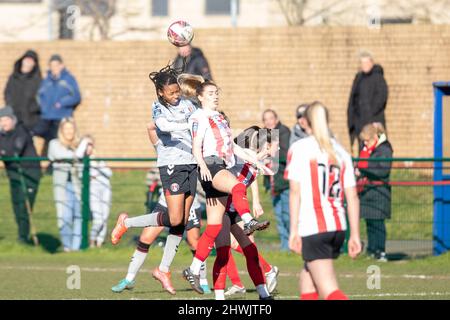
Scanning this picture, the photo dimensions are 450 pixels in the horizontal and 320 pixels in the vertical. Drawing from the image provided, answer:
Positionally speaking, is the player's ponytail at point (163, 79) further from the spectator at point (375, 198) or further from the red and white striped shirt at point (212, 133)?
the spectator at point (375, 198)

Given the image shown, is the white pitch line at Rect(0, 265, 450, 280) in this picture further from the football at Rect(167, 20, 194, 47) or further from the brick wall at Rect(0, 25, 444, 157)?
the brick wall at Rect(0, 25, 444, 157)

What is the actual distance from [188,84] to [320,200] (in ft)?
11.9

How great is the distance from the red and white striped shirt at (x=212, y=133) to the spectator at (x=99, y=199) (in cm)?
679

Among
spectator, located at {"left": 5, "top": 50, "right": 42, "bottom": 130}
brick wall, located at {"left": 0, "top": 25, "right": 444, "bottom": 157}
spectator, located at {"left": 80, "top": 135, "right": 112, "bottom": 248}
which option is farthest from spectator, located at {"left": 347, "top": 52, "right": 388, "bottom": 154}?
spectator, located at {"left": 5, "top": 50, "right": 42, "bottom": 130}

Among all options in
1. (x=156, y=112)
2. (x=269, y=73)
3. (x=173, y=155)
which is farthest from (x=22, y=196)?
(x=156, y=112)

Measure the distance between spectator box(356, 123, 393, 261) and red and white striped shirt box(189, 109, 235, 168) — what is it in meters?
5.60

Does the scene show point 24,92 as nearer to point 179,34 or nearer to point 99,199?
point 99,199

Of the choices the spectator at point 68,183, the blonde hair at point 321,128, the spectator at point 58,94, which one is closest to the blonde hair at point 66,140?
the spectator at point 68,183

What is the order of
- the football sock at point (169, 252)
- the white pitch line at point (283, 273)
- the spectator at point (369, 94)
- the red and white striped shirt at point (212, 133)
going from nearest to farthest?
the red and white striped shirt at point (212, 133) → the football sock at point (169, 252) → the white pitch line at point (283, 273) → the spectator at point (369, 94)

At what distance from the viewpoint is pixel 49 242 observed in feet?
62.8

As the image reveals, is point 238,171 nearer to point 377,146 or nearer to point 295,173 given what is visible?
point 295,173

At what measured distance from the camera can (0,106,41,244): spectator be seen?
18.9 metres

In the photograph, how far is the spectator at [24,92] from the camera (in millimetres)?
22078

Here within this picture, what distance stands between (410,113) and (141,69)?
17.6 ft
